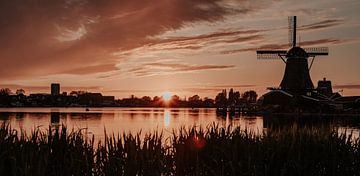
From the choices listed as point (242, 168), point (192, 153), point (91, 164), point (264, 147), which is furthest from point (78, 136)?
point (264, 147)

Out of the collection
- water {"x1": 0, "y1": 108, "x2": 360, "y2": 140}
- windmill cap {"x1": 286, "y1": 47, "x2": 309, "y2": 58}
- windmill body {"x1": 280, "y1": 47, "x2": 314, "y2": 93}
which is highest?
windmill cap {"x1": 286, "y1": 47, "x2": 309, "y2": 58}

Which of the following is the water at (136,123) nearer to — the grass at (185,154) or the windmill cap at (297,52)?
the grass at (185,154)

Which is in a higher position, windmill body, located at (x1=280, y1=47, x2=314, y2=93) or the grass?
windmill body, located at (x1=280, y1=47, x2=314, y2=93)

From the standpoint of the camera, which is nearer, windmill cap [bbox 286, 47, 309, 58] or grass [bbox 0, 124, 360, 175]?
grass [bbox 0, 124, 360, 175]

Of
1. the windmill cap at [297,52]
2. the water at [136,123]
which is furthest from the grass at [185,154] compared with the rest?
the windmill cap at [297,52]

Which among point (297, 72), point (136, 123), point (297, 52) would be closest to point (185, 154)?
point (136, 123)

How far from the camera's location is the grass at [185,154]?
42.4ft

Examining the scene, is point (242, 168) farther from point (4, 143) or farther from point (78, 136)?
point (4, 143)

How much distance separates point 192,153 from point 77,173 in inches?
183

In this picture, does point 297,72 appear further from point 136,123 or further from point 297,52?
point 136,123

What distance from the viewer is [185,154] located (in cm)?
1562

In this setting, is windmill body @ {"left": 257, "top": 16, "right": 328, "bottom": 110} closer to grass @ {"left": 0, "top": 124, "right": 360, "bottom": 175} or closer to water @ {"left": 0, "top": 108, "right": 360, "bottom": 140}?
water @ {"left": 0, "top": 108, "right": 360, "bottom": 140}

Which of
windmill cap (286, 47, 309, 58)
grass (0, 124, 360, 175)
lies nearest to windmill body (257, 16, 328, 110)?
windmill cap (286, 47, 309, 58)

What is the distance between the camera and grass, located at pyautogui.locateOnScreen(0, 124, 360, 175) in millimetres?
12938
